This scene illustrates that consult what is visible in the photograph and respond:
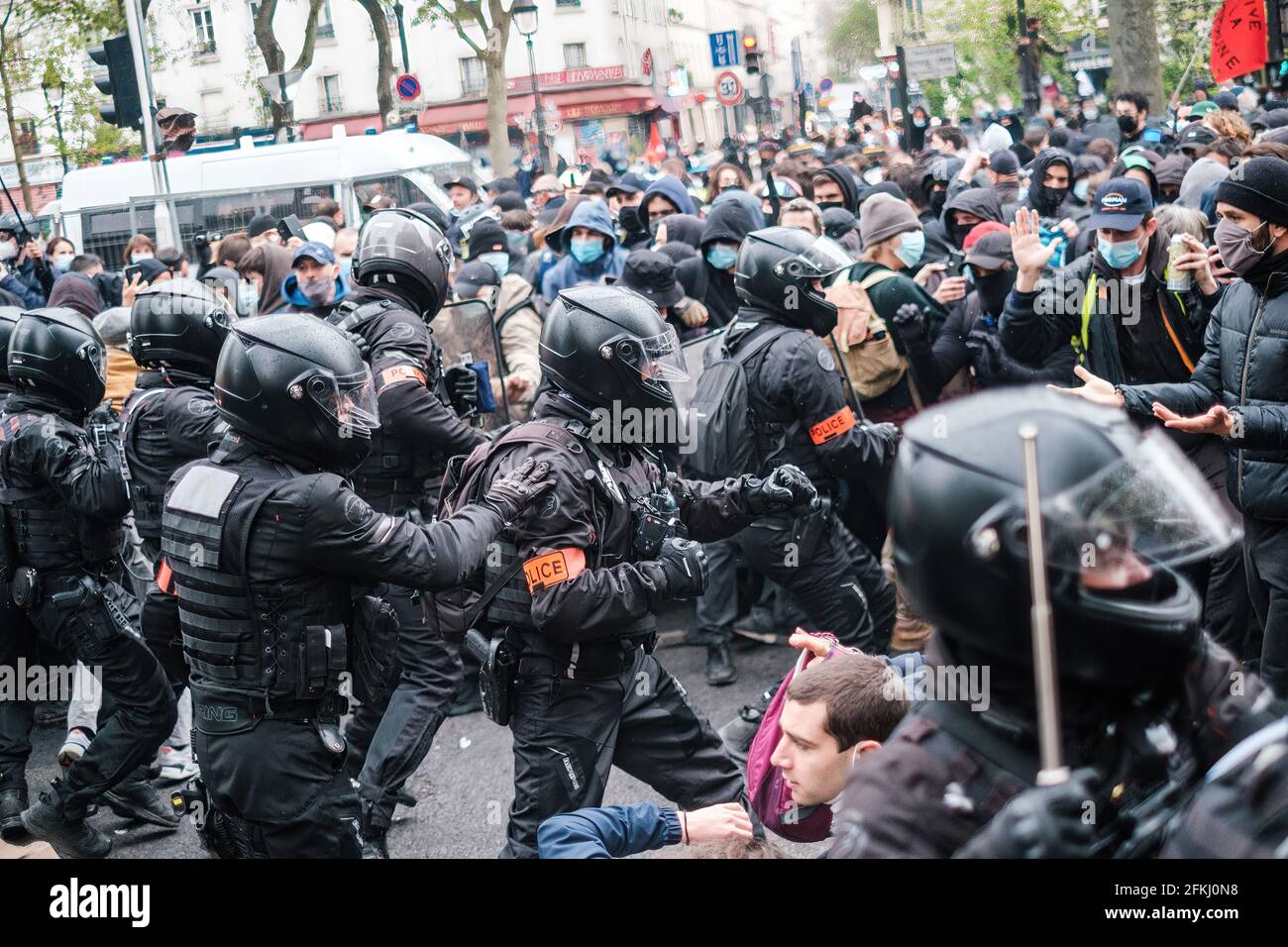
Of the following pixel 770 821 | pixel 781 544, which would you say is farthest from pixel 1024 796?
pixel 781 544

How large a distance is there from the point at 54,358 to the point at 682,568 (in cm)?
270

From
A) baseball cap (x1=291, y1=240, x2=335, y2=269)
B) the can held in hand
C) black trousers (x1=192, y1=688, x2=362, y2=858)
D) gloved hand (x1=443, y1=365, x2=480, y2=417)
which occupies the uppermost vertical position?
baseball cap (x1=291, y1=240, x2=335, y2=269)

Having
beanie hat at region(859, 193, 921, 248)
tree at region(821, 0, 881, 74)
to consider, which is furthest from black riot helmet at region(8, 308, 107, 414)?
tree at region(821, 0, 881, 74)

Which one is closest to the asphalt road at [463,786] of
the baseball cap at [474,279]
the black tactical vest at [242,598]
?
the black tactical vest at [242,598]

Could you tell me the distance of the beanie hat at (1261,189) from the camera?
4.39 meters

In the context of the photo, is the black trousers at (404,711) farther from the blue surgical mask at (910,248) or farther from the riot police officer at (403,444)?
the blue surgical mask at (910,248)

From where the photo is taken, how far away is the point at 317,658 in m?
3.69

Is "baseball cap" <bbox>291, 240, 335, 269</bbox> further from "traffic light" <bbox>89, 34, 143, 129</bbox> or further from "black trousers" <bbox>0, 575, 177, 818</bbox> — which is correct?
"traffic light" <bbox>89, 34, 143, 129</bbox>

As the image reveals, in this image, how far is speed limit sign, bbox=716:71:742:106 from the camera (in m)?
21.2

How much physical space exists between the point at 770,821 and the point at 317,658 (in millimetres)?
1263

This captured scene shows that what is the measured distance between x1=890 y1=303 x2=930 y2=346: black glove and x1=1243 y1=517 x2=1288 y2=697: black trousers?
2.11 metres

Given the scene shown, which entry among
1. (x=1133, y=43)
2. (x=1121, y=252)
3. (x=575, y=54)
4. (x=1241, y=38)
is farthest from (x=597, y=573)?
(x=575, y=54)

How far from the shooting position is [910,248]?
23.6 feet

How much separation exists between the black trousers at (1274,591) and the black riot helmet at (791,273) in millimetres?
1794
